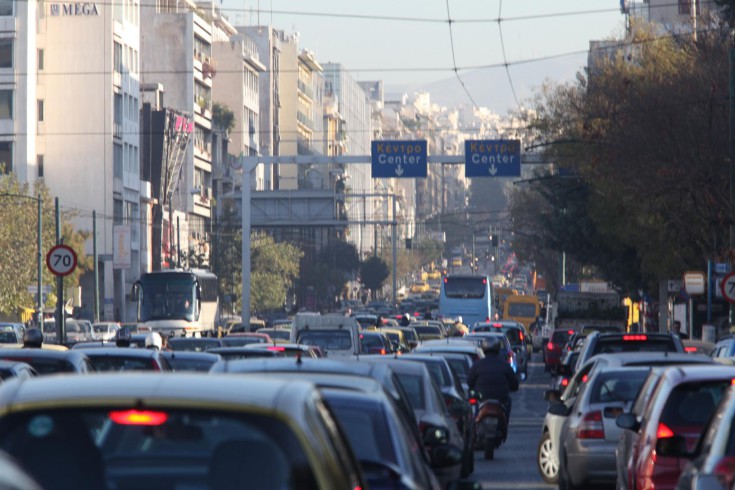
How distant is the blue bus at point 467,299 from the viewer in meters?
86.5

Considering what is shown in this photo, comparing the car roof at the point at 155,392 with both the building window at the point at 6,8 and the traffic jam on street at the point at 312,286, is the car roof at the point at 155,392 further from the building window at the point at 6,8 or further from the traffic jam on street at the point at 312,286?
the building window at the point at 6,8

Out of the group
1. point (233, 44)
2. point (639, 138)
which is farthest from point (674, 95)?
point (233, 44)

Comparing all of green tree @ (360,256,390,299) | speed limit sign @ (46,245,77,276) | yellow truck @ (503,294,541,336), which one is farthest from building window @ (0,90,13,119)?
green tree @ (360,256,390,299)

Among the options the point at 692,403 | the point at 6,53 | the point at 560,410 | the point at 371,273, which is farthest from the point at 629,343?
the point at 371,273

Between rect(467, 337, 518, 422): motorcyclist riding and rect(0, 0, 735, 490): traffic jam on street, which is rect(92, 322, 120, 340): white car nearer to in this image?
rect(0, 0, 735, 490): traffic jam on street

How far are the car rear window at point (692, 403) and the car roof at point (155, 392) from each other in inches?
244

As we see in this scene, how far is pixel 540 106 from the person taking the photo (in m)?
69.8

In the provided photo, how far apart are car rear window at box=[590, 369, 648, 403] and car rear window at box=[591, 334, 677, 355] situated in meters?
6.60

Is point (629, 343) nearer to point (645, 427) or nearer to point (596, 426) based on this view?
point (596, 426)

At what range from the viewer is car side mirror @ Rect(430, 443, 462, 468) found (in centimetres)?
970

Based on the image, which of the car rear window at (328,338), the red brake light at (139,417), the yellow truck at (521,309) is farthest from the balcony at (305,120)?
the red brake light at (139,417)

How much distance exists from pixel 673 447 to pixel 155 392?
6483 mm

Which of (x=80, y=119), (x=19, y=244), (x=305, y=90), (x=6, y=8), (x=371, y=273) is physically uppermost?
(x=305, y=90)

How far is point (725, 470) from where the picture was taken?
8.45 meters
